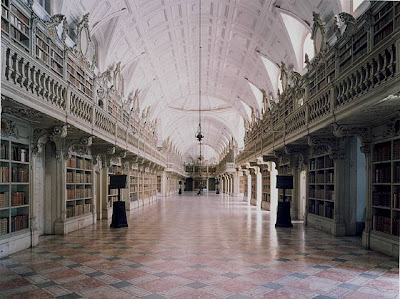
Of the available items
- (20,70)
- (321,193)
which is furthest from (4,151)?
(321,193)

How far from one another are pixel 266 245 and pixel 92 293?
198 inches

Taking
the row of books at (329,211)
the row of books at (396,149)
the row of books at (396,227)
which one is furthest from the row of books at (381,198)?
the row of books at (329,211)

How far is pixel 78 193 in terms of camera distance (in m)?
11.9

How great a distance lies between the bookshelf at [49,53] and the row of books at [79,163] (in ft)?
10.9

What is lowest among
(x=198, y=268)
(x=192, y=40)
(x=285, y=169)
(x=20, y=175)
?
(x=198, y=268)

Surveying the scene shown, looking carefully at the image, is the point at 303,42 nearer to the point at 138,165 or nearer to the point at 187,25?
the point at 187,25

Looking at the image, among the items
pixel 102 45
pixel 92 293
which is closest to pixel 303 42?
pixel 102 45

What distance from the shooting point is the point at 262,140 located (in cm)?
1731

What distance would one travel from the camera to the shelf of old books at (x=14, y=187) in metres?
7.58

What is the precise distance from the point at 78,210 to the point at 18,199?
3696 mm

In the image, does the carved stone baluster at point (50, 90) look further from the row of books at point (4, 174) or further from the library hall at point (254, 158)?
the row of books at point (4, 174)

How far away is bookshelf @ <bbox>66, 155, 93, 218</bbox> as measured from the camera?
36.8 feet

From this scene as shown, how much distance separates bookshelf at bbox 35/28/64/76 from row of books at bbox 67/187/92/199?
4.07 metres

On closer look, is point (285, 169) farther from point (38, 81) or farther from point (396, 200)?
point (38, 81)
